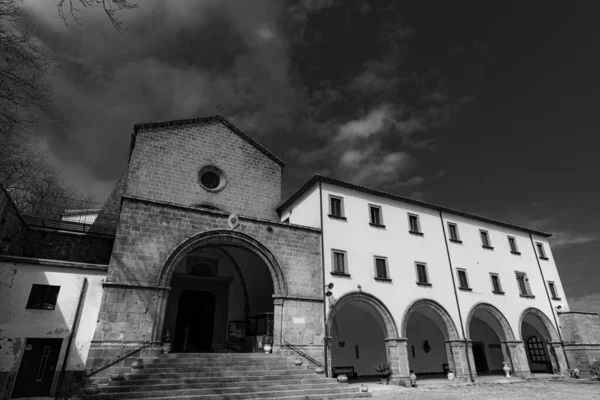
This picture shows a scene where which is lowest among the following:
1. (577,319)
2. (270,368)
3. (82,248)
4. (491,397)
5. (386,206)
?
(491,397)

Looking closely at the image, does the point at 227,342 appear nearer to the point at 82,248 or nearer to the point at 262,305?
the point at 262,305

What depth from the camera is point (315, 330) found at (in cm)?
1464

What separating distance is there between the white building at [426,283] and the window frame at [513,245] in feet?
0.26

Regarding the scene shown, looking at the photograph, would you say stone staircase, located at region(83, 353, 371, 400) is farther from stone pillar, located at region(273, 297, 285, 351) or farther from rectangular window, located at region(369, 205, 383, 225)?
rectangular window, located at region(369, 205, 383, 225)

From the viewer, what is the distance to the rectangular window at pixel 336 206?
17491mm

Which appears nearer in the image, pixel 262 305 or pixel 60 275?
pixel 60 275

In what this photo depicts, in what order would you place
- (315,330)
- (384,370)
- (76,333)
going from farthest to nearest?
(384,370) → (315,330) → (76,333)

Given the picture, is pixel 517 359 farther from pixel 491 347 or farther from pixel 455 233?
pixel 455 233

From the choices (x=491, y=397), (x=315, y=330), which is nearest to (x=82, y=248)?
(x=315, y=330)

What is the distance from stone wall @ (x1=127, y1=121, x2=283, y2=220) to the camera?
1709cm

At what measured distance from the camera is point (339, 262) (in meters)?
16.5

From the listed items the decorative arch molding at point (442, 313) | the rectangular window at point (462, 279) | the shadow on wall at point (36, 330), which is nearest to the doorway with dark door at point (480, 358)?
the rectangular window at point (462, 279)

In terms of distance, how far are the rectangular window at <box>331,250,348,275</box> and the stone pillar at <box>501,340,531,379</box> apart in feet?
36.3

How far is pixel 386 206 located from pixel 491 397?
9.54 meters
